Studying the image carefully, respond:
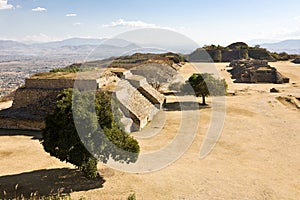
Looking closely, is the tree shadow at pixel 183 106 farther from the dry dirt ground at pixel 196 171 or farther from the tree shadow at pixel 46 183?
the tree shadow at pixel 46 183

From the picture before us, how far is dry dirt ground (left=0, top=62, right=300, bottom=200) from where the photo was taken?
46.8 ft

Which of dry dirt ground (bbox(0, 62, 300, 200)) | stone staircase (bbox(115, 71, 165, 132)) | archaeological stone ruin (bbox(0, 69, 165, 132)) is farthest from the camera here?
archaeological stone ruin (bbox(0, 69, 165, 132))

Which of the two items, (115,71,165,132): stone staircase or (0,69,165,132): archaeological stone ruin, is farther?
(0,69,165,132): archaeological stone ruin

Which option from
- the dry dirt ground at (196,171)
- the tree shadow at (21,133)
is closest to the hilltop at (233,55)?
the dry dirt ground at (196,171)

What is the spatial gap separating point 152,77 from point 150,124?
87.7 feet

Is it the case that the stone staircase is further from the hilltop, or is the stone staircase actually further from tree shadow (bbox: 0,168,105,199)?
the hilltop

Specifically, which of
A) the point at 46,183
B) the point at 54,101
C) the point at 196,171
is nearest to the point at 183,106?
the point at 54,101

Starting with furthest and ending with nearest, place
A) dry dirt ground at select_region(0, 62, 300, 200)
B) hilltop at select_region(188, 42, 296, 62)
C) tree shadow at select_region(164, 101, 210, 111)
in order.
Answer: hilltop at select_region(188, 42, 296, 62) → tree shadow at select_region(164, 101, 210, 111) → dry dirt ground at select_region(0, 62, 300, 200)

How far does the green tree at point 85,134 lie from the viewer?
14.3 metres

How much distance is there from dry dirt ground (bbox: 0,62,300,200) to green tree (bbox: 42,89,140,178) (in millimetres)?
1426

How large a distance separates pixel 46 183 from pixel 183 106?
72.8 feet

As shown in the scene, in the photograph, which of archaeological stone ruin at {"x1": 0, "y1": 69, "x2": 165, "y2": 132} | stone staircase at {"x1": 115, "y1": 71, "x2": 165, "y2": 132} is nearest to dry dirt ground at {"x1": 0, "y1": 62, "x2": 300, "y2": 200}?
archaeological stone ruin at {"x1": 0, "y1": 69, "x2": 165, "y2": 132}

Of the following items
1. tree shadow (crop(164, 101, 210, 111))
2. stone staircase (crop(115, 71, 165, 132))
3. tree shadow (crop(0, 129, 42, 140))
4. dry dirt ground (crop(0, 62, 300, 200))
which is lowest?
dry dirt ground (crop(0, 62, 300, 200))

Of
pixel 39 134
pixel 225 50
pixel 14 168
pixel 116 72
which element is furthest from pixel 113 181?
pixel 225 50
